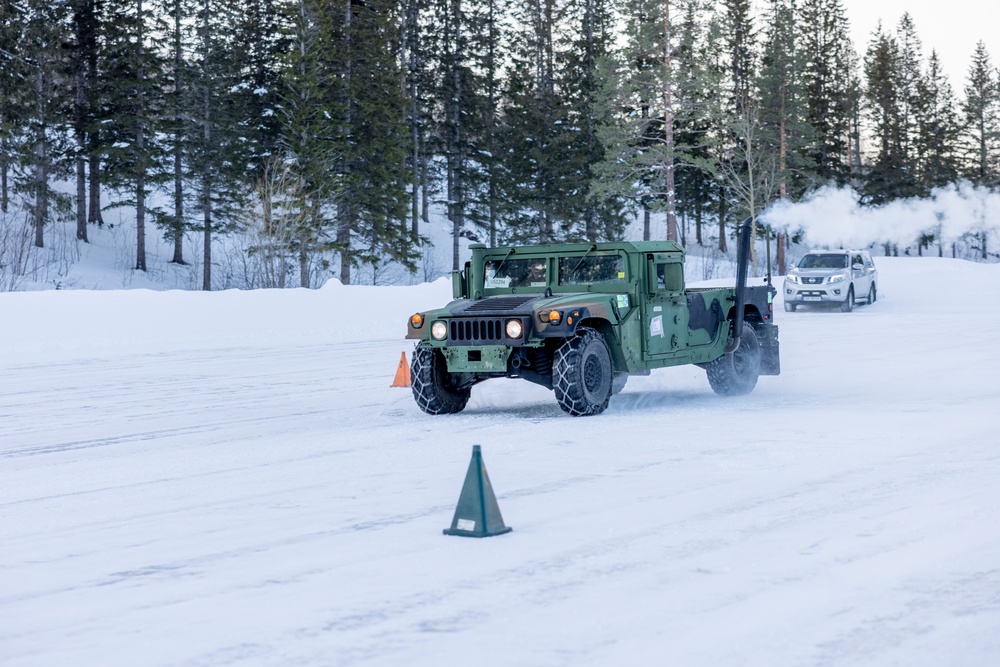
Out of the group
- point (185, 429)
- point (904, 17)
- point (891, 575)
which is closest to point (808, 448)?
point (891, 575)

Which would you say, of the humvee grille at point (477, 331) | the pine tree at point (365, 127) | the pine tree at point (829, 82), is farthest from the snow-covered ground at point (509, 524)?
the pine tree at point (829, 82)

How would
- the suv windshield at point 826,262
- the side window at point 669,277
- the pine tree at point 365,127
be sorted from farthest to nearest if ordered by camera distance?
the pine tree at point 365,127 → the suv windshield at point 826,262 → the side window at point 669,277

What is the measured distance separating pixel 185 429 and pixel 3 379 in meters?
6.46

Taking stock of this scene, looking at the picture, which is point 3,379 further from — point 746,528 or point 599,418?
point 746,528

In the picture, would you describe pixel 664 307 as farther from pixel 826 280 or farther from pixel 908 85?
pixel 908 85

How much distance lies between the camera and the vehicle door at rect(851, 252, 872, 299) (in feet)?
116

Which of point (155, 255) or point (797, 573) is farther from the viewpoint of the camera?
point (155, 255)

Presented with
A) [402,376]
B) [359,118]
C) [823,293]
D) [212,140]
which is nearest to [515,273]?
[402,376]

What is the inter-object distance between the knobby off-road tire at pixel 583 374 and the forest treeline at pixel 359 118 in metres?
26.6

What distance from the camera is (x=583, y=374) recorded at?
39.1 feet

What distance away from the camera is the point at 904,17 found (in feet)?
348

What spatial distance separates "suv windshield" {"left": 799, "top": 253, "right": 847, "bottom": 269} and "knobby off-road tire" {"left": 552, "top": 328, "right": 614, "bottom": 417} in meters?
24.1

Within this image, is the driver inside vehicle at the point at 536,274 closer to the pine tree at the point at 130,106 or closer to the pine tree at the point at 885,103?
the pine tree at the point at 130,106

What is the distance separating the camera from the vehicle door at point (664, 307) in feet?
42.1
